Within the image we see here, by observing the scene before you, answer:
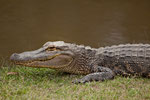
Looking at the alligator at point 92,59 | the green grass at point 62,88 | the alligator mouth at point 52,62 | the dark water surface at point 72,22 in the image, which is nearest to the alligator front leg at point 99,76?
the alligator at point 92,59

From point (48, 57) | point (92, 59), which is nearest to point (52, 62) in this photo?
point (48, 57)

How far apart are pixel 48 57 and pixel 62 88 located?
103 centimetres

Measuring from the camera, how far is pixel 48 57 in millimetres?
6102

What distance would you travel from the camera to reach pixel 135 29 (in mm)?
10484

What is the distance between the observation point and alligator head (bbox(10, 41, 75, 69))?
5.99 metres

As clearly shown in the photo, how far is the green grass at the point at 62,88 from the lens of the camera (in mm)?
4781

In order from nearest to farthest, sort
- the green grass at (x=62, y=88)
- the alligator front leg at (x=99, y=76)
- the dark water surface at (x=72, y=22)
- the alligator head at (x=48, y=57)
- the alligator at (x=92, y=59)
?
the green grass at (x=62, y=88)
the alligator front leg at (x=99, y=76)
the alligator head at (x=48, y=57)
the alligator at (x=92, y=59)
the dark water surface at (x=72, y=22)

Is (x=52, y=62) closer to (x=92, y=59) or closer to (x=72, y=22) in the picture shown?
(x=92, y=59)

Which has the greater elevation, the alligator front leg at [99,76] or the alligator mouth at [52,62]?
the alligator mouth at [52,62]

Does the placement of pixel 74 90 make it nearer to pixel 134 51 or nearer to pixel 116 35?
pixel 134 51

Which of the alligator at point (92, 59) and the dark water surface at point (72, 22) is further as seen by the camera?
the dark water surface at point (72, 22)

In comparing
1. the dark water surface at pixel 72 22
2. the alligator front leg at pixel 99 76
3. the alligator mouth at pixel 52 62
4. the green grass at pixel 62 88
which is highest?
the dark water surface at pixel 72 22

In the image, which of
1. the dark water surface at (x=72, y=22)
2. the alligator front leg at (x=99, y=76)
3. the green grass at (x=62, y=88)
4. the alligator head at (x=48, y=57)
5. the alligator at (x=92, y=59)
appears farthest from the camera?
the dark water surface at (x=72, y=22)

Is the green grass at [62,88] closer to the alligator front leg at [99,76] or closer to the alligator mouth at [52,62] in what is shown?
the alligator front leg at [99,76]
